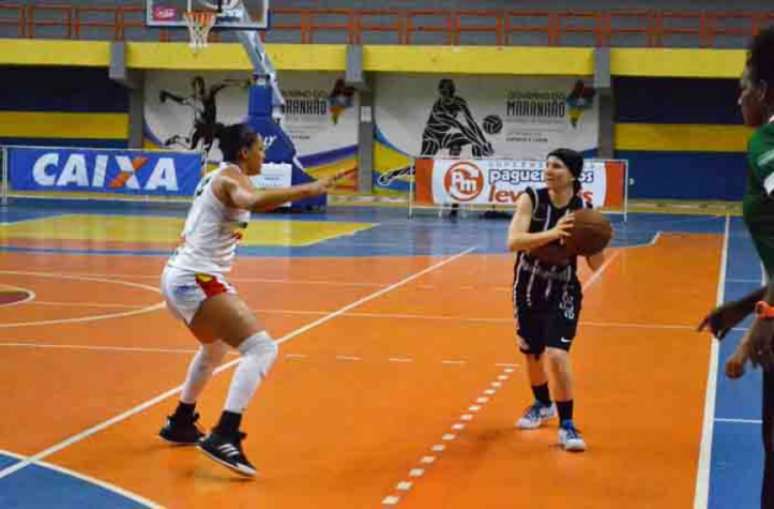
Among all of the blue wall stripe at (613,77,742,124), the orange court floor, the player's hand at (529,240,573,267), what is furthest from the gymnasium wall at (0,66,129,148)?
the player's hand at (529,240,573,267)

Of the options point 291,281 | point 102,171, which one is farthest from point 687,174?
point 291,281

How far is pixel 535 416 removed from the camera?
27.9ft

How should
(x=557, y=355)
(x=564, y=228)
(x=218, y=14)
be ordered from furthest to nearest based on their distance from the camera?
(x=218, y=14)
(x=557, y=355)
(x=564, y=228)

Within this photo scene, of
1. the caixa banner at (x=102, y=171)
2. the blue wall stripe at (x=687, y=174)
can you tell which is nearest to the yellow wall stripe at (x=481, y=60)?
the blue wall stripe at (x=687, y=174)

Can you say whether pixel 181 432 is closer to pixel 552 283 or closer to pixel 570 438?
pixel 570 438

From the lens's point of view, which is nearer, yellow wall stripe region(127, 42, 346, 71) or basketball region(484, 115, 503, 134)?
yellow wall stripe region(127, 42, 346, 71)

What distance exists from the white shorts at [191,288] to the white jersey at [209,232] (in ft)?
0.13

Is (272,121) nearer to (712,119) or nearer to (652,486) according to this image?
(712,119)

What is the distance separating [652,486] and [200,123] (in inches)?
1408

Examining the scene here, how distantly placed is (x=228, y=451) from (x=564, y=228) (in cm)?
237

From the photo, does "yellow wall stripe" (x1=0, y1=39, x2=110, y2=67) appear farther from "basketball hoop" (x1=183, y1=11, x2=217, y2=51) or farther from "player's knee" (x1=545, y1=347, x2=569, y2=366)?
"player's knee" (x1=545, y1=347, x2=569, y2=366)

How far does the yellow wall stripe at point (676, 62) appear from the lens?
36.1 metres

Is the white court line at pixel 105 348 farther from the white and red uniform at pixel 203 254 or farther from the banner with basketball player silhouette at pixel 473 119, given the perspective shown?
the banner with basketball player silhouette at pixel 473 119

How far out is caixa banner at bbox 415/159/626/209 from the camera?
1195 inches
